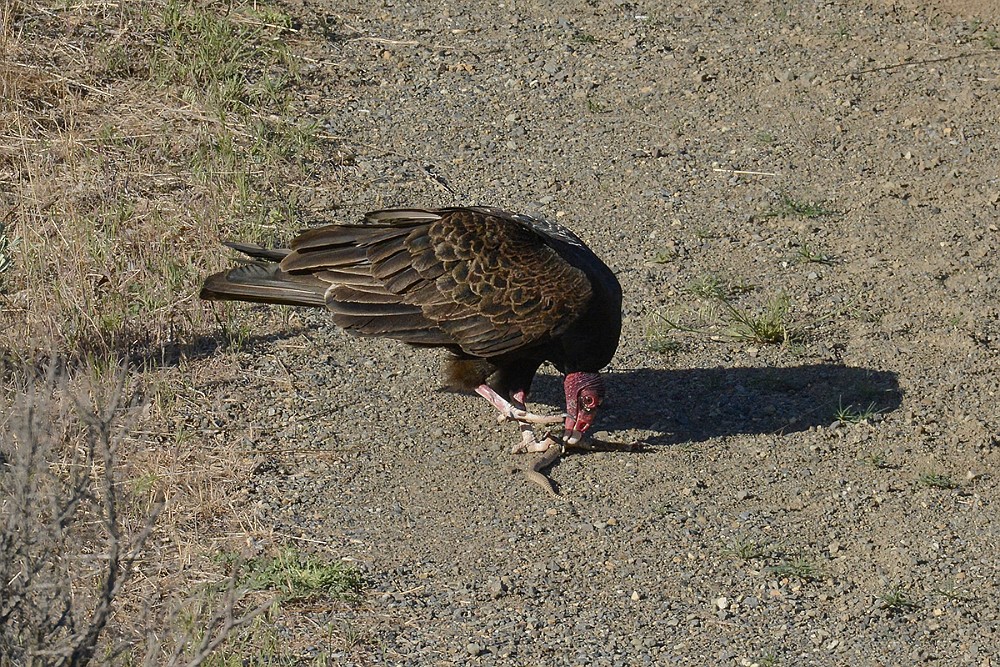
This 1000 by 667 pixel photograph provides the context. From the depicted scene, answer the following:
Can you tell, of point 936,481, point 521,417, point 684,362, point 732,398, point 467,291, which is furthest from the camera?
point 684,362

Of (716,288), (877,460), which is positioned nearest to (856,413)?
(877,460)

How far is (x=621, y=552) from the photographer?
557 cm

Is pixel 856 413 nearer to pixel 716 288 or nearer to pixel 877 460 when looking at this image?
pixel 877 460

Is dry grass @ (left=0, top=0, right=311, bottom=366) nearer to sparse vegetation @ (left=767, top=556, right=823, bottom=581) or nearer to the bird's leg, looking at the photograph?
the bird's leg

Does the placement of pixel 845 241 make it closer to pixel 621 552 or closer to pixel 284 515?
pixel 621 552

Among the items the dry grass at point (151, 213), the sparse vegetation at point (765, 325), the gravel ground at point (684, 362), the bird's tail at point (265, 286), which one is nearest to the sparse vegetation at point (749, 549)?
the gravel ground at point (684, 362)

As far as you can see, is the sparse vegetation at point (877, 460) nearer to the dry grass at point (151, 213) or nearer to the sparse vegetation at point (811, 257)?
the sparse vegetation at point (811, 257)

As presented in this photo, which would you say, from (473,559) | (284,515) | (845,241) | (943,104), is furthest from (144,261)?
(943,104)

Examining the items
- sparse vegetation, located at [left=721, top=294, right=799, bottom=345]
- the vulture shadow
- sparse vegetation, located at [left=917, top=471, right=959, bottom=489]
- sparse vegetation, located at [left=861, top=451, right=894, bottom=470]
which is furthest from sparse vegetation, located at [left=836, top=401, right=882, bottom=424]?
sparse vegetation, located at [left=721, top=294, right=799, bottom=345]

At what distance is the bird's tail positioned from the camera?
20.0 ft

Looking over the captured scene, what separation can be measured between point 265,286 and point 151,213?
1914mm

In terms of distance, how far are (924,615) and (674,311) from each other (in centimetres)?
250

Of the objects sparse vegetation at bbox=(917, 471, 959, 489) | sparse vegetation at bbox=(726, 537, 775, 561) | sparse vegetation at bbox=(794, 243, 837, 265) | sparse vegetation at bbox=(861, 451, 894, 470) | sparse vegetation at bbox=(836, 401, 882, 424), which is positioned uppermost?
sparse vegetation at bbox=(794, 243, 837, 265)

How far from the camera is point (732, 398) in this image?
6.66 metres
